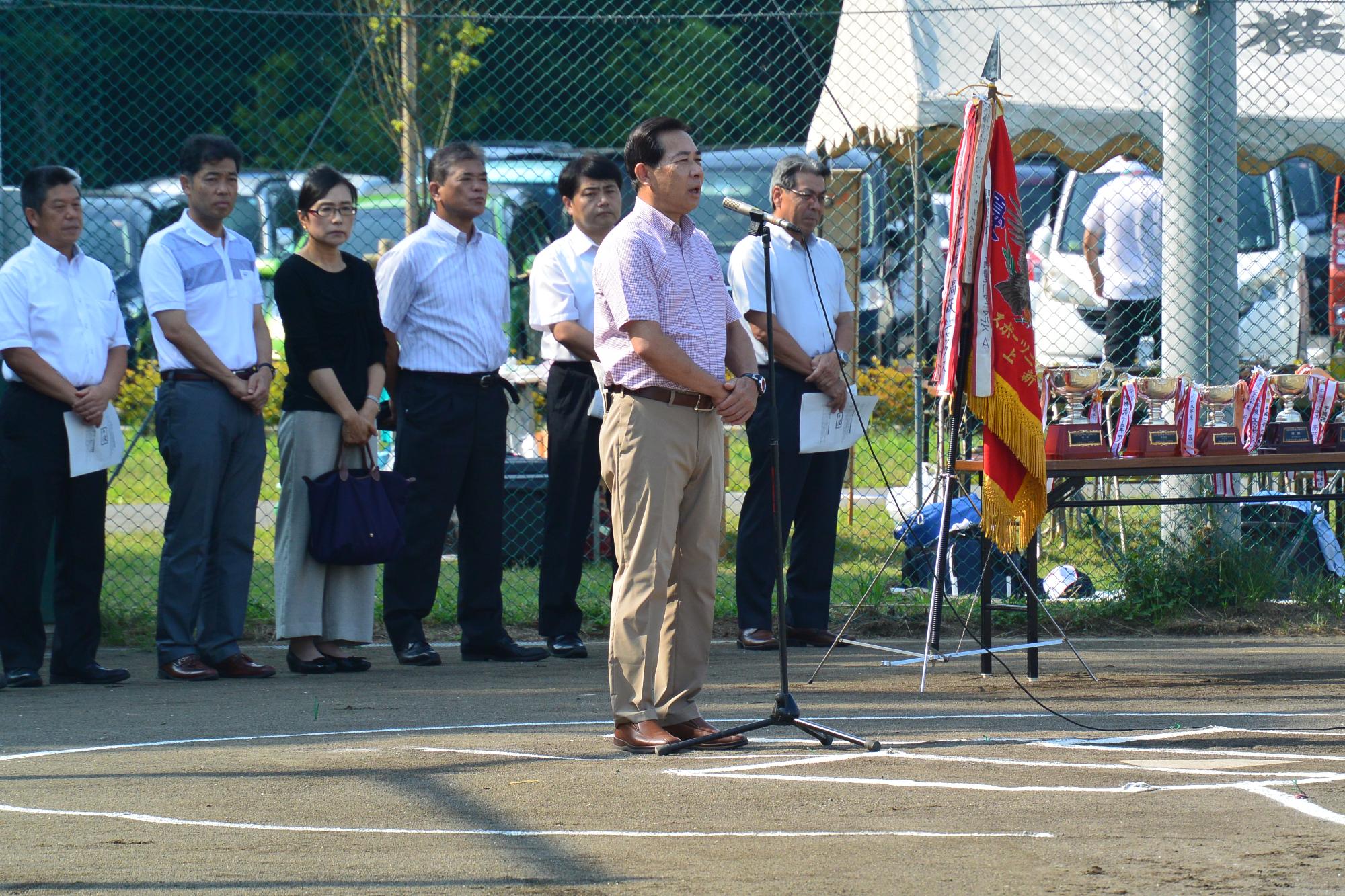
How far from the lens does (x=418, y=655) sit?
7.76 m

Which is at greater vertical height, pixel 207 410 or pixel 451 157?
pixel 451 157

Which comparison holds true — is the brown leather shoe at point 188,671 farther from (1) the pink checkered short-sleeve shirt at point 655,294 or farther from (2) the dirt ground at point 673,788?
(1) the pink checkered short-sleeve shirt at point 655,294

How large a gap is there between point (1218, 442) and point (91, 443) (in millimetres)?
4780

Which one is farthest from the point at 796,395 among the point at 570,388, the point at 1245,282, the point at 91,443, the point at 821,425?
the point at 1245,282

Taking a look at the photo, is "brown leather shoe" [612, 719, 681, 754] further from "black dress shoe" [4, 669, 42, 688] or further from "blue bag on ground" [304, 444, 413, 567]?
"black dress shoe" [4, 669, 42, 688]

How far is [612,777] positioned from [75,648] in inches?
125

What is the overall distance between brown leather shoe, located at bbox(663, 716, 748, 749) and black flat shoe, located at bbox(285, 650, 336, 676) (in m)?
2.45

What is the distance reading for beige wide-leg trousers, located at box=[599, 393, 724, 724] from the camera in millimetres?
5496

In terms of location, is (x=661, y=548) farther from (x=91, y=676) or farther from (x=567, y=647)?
(x=91, y=676)

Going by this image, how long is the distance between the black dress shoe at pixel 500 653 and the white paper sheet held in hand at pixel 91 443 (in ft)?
5.90

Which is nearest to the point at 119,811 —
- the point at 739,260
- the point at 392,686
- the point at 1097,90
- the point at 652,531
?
the point at 652,531

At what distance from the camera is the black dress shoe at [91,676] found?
7.32 m

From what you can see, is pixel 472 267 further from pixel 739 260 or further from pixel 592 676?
pixel 592 676

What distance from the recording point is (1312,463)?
7.40 metres
